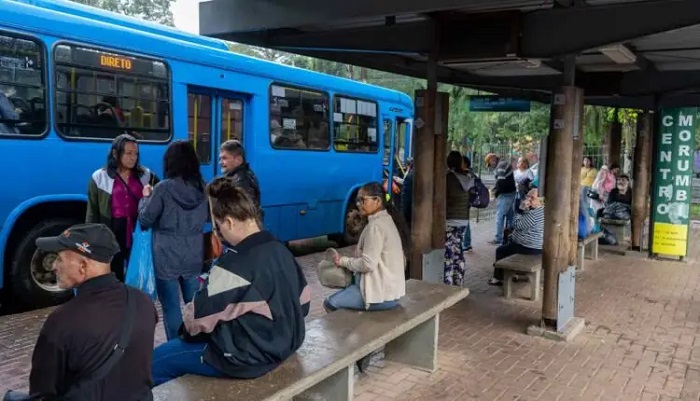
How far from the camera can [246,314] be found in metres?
2.82

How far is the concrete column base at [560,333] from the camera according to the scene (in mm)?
5637

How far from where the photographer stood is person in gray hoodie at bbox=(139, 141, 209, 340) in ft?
14.1

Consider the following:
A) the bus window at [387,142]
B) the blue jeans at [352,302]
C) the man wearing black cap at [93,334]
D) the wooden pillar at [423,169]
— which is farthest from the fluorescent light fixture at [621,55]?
the bus window at [387,142]

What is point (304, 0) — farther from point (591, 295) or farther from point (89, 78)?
point (591, 295)

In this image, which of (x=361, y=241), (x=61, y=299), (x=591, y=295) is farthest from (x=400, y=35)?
(x=61, y=299)

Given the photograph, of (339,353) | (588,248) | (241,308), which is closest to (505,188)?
(588,248)

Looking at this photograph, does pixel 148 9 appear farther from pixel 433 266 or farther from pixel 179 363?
pixel 179 363

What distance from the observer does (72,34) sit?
21.1ft

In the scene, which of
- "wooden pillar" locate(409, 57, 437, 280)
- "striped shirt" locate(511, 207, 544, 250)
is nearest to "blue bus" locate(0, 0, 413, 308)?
"wooden pillar" locate(409, 57, 437, 280)

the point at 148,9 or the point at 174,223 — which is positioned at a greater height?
the point at 148,9

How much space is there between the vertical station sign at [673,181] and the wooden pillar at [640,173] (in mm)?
658

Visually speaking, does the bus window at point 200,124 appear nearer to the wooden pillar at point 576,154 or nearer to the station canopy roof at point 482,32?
the station canopy roof at point 482,32

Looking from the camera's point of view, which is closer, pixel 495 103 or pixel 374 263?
pixel 374 263

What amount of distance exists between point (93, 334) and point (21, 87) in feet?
15.5
